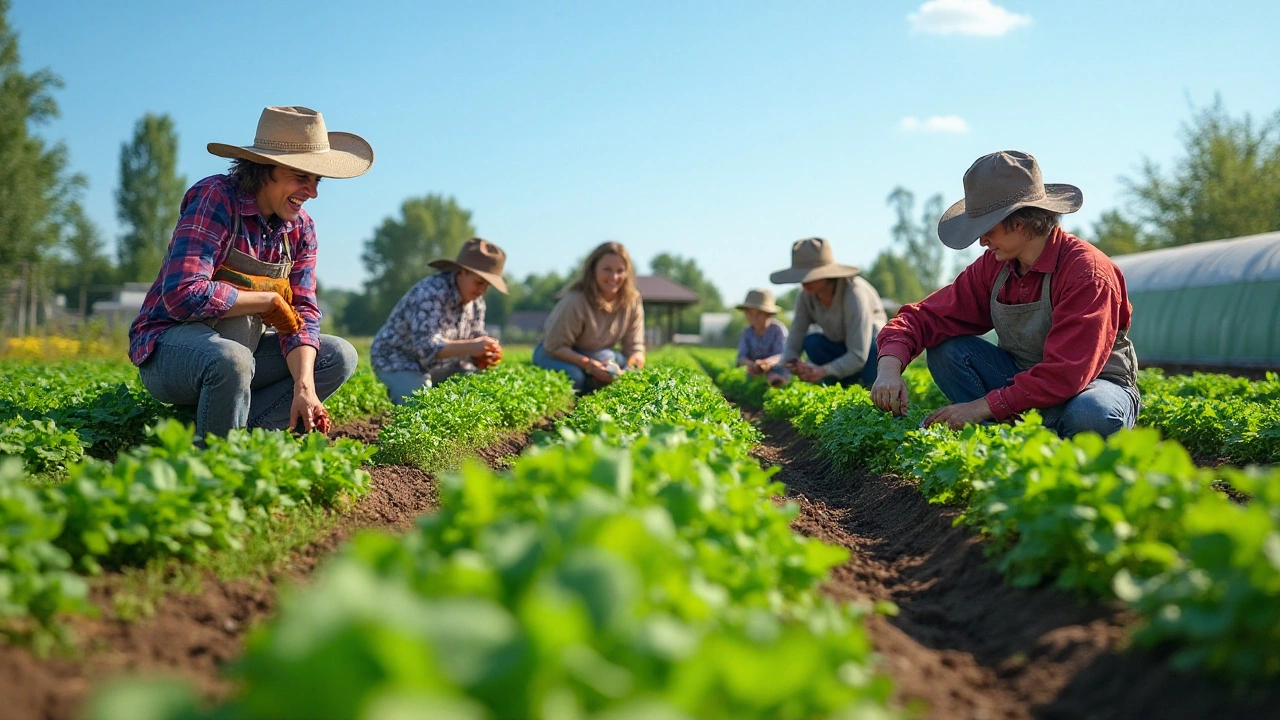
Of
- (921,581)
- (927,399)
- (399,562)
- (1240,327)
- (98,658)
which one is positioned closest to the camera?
(399,562)

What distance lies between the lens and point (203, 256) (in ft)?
14.5

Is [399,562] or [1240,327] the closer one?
[399,562]

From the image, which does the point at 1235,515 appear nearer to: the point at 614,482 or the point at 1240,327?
the point at 614,482

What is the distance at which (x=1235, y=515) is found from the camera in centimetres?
183

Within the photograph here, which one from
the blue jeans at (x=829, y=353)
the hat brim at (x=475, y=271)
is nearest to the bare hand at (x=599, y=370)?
the hat brim at (x=475, y=271)

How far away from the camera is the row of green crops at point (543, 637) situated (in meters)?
1.05

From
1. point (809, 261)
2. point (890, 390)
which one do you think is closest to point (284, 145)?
point (890, 390)

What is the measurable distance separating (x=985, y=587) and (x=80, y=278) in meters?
82.6

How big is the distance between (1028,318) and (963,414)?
729 mm

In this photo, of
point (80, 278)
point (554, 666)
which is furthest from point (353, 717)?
point (80, 278)

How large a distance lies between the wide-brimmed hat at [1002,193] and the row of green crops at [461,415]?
309cm

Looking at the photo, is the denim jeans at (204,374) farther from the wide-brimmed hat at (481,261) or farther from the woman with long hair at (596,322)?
the woman with long hair at (596,322)

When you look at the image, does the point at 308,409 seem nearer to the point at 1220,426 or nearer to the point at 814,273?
the point at 814,273

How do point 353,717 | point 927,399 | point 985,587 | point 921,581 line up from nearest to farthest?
point 353,717, point 985,587, point 921,581, point 927,399
